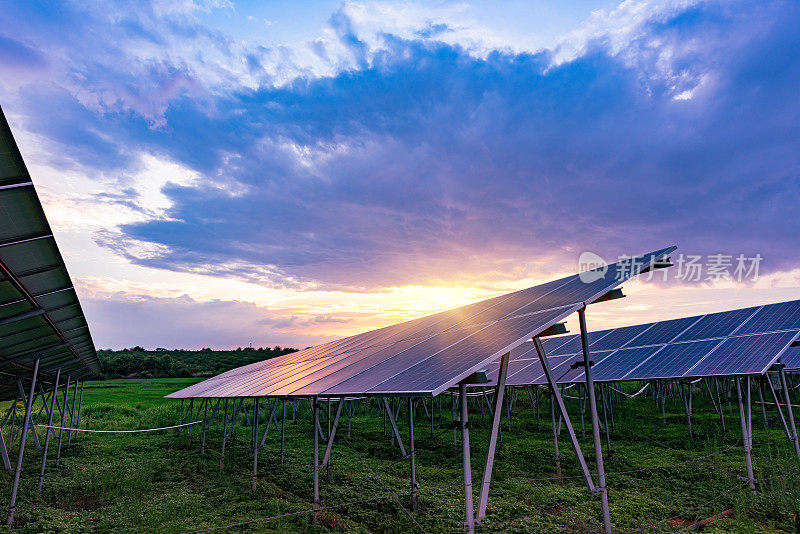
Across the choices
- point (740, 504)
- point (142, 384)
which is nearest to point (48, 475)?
point (740, 504)

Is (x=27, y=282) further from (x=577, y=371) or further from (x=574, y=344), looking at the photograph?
(x=574, y=344)

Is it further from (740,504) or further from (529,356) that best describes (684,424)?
(740,504)

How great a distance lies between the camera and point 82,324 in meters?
10.8

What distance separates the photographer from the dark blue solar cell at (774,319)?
17100mm

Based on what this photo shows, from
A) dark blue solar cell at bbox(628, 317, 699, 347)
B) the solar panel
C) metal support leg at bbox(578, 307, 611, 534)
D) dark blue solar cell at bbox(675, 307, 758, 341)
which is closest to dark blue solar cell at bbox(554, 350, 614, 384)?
dark blue solar cell at bbox(628, 317, 699, 347)

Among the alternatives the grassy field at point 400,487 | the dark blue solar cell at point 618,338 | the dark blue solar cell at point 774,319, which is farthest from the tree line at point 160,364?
the dark blue solar cell at point 774,319

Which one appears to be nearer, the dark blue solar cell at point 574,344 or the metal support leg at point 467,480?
the metal support leg at point 467,480

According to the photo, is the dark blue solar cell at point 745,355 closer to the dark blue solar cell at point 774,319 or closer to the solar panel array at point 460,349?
the dark blue solar cell at point 774,319

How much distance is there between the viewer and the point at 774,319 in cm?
1830

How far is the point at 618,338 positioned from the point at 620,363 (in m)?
5.24

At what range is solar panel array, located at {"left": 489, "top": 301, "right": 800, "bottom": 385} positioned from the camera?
1441 centimetres

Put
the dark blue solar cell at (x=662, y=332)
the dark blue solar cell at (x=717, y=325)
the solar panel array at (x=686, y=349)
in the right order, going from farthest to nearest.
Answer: the dark blue solar cell at (x=662, y=332), the dark blue solar cell at (x=717, y=325), the solar panel array at (x=686, y=349)

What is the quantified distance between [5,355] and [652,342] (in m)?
23.9

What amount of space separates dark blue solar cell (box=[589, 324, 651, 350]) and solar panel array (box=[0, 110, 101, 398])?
2238 centimetres
